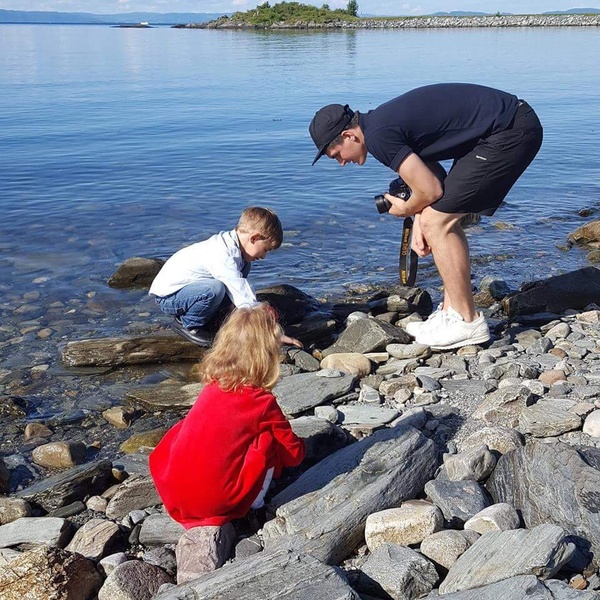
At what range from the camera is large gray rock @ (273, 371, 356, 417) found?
5.30 metres

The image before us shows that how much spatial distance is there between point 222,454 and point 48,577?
943mm

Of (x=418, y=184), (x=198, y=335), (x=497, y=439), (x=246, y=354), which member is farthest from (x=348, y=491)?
(x=198, y=335)

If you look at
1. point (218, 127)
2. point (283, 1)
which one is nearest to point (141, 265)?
point (218, 127)

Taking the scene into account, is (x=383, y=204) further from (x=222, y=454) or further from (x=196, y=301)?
(x=222, y=454)

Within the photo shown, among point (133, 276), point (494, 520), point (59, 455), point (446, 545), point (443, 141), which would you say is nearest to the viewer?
point (446, 545)

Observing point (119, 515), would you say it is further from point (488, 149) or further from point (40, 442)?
point (488, 149)

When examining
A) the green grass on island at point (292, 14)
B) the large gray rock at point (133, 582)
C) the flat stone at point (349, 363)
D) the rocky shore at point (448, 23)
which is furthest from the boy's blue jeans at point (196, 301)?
the green grass on island at point (292, 14)

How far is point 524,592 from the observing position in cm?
294

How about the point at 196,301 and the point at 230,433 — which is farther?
the point at 196,301

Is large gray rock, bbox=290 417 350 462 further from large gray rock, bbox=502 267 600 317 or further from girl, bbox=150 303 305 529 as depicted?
large gray rock, bbox=502 267 600 317

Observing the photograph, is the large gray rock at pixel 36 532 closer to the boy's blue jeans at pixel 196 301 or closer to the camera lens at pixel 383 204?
the boy's blue jeans at pixel 196 301

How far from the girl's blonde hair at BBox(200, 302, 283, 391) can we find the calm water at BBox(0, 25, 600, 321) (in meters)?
4.78

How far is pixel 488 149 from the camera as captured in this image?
215 inches

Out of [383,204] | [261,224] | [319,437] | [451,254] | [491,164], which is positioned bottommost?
[319,437]
